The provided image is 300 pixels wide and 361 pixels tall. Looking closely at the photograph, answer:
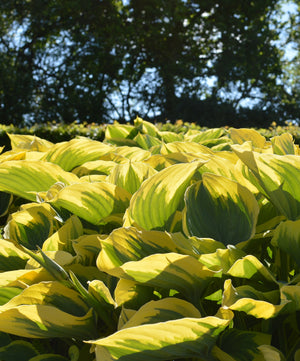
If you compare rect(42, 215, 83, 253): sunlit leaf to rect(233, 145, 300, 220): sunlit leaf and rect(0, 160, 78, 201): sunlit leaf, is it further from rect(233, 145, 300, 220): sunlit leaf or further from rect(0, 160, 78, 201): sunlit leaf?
rect(233, 145, 300, 220): sunlit leaf

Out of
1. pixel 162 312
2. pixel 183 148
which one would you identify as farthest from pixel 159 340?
pixel 183 148

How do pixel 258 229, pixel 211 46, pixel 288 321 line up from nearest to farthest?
pixel 288 321
pixel 258 229
pixel 211 46

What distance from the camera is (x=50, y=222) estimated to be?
1.17m

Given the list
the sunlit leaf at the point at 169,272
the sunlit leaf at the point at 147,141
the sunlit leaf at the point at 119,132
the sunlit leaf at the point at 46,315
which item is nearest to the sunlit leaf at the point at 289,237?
the sunlit leaf at the point at 169,272

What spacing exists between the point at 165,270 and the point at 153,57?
23.5m

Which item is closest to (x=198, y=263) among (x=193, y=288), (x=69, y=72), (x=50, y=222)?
(x=193, y=288)

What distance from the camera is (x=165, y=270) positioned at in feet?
2.54

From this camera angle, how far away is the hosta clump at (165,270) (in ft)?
2.39

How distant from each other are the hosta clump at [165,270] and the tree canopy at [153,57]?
798 inches

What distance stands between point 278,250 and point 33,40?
76.8 feet

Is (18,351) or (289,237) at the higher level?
(289,237)

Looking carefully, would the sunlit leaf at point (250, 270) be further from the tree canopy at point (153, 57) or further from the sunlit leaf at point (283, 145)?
the tree canopy at point (153, 57)

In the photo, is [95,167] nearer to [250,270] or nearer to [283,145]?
[283,145]

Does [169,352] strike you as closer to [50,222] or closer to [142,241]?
[142,241]
